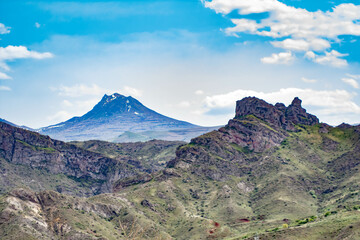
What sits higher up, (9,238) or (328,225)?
(328,225)

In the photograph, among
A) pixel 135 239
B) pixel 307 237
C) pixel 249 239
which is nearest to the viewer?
pixel 135 239

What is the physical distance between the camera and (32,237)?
656 feet

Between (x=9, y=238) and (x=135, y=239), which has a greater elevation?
(x=135, y=239)

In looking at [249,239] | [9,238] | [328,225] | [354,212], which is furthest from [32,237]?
[354,212]

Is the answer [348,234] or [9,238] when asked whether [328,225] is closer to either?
[348,234]

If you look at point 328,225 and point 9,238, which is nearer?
point 328,225

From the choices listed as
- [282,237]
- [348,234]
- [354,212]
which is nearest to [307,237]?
[282,237]

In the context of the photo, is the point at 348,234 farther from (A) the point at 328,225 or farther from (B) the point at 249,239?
(B) the point at 249,239

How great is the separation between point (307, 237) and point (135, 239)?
119267 mm

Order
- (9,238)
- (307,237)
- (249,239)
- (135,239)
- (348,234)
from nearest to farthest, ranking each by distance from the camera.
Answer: (135,239), (348,234), (307,237), (249,239), (9,238)

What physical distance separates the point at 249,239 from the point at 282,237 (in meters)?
14.3

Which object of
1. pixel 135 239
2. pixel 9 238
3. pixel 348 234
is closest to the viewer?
pixel 135 239

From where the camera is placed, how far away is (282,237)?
172 metres

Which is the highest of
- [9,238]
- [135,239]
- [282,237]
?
[135,239]
